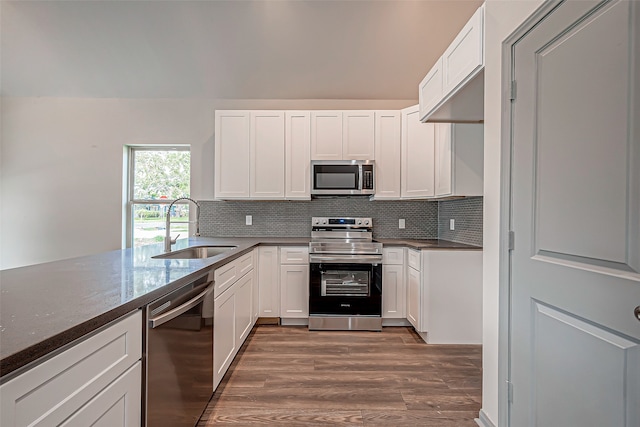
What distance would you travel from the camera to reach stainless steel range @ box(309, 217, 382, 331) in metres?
3.17

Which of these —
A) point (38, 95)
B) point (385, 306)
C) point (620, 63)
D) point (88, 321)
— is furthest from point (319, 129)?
point (38, 95)

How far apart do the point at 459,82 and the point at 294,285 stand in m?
2.39

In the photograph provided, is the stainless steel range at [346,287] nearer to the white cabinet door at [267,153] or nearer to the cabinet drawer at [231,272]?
the cabinet drawer at [231,272]

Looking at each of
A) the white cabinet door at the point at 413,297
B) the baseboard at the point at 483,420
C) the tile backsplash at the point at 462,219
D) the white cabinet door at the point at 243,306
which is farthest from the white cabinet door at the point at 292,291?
the baseboard at the point at 483,420

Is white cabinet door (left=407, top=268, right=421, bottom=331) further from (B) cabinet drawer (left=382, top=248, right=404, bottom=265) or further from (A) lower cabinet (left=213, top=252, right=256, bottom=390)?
(A) lower cabinet (left=213, top=252, right=256, bottom=390)

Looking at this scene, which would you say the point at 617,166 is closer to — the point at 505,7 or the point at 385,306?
the point at 505,7

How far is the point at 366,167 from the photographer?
346 cm

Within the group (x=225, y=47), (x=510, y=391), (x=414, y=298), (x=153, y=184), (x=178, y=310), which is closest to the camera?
(x=178, y=310)

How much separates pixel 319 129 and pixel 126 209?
2.68 meters

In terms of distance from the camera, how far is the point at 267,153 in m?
3.53

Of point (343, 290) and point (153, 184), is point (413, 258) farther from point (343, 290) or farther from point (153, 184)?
point (153, 184)

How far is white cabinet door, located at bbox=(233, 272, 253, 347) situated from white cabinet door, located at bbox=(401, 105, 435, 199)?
1.94 metres

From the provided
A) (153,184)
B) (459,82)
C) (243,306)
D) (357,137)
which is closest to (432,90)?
(459,82)

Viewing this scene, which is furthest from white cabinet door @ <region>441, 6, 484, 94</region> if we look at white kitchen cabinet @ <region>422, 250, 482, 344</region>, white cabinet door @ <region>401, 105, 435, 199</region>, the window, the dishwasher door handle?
the window
